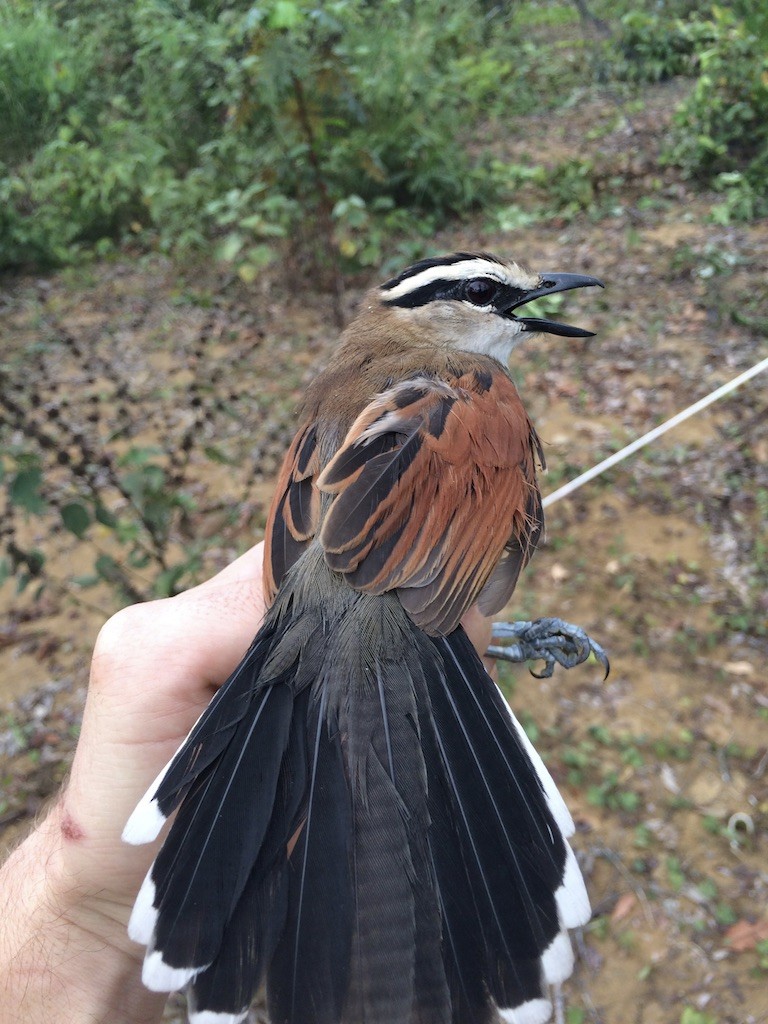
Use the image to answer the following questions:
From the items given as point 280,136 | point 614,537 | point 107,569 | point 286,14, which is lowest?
point 614,537

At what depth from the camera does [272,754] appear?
1.76m

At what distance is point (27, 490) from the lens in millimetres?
3096

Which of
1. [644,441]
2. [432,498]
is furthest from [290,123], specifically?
[432,498]

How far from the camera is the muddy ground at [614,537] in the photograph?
320 cm

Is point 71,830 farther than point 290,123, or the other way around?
point 290,123

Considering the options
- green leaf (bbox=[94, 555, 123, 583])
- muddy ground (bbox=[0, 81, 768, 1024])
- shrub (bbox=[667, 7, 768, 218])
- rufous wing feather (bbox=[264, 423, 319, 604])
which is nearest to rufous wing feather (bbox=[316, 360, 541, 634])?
rufous wing feather (bbox=[264, 423, 319, 604])

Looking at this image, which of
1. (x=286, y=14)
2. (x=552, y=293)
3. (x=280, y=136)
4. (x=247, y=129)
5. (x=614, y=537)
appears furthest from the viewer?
(x=247, y=129)

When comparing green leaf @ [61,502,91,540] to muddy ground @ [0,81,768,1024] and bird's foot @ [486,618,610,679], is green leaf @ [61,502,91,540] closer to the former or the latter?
muddy ground @ [0,81,768,1024]

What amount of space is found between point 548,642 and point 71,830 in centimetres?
171

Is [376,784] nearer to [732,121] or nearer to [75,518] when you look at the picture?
[75,518]

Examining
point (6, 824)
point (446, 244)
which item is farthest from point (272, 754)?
point (446, 244)

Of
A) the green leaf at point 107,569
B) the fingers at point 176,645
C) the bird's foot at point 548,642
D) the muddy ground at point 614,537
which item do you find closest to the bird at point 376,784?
the fingers at point 176,645

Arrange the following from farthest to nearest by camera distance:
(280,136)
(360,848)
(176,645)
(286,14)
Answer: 1. (280,136)
2. (286,14)
3. (176,645)
4. (360,848)

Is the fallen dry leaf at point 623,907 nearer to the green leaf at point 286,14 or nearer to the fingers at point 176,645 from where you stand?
the fingers at point 176,645
